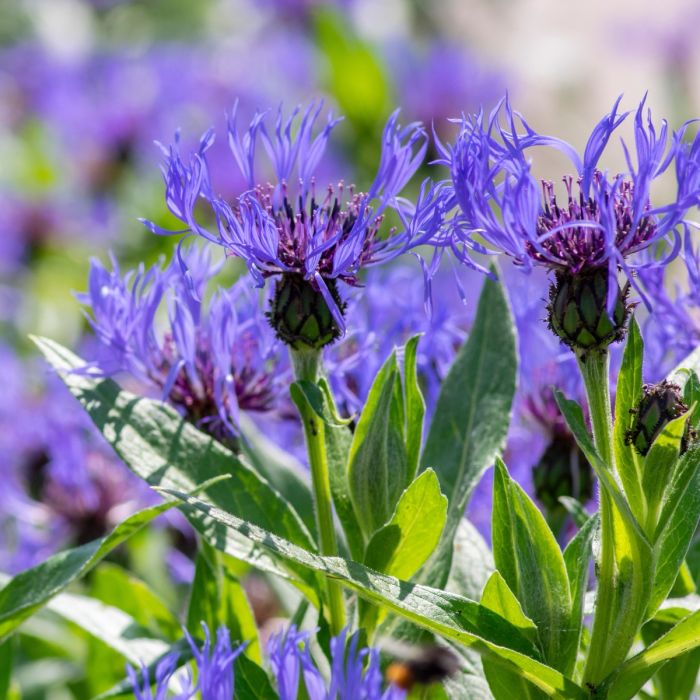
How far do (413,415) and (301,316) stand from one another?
0.08 meters

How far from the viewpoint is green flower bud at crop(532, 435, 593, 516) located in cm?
82

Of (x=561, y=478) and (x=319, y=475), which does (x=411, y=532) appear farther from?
(x=561, y=478)

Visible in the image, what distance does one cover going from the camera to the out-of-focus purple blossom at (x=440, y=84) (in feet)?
7.68

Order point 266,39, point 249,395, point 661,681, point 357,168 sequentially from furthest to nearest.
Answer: point 266,39 < point 357,168 < point 249,395 < point 661,681

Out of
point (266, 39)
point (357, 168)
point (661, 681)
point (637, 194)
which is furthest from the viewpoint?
point (266, 39)

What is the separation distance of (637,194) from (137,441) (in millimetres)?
272

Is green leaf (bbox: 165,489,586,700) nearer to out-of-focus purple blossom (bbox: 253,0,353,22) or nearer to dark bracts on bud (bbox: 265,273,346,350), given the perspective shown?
dark bracts on bud (bbox: 265,273,346,350)

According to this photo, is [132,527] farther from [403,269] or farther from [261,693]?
[403,269]

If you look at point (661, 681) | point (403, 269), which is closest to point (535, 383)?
point (403, 269)

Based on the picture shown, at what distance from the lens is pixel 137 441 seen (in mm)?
661

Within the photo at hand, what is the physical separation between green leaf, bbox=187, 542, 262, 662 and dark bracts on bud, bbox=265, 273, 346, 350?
0.49 ft

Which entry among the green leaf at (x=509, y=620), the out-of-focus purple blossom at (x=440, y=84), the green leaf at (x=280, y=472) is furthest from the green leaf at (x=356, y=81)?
the green leaf at (x=509, y=620)

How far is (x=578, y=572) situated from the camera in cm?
60

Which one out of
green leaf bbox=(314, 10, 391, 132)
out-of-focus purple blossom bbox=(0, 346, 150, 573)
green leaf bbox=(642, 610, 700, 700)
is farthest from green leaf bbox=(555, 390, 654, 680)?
green leaf bbox=(314, 10, 391, 132)
